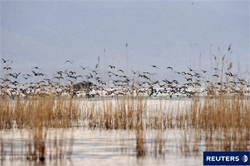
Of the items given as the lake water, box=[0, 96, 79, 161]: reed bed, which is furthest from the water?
box=[0, 96, 79, 161]: reed bed

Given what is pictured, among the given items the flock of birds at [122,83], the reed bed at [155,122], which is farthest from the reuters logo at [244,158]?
the flock of birds at [122,83]

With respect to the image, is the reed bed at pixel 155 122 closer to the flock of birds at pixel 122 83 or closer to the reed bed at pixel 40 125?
the reed bed at pixel 40 125

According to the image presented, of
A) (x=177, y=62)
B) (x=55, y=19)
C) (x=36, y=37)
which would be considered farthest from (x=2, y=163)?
(x=55, y=19)

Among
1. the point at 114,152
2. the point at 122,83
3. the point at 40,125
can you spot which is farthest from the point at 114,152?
the point at 122,83

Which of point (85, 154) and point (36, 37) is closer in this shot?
point (85, 154)

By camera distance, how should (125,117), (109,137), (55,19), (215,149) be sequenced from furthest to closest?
(55,19)
(125,117)
(109,137)
(215,149)

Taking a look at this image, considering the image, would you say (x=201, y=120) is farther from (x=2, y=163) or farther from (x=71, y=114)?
(x=2, y=163)

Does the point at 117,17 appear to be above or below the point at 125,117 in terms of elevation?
above

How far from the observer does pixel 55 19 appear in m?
110

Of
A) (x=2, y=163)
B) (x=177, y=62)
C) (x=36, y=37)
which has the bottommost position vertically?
(x=2, y=163)

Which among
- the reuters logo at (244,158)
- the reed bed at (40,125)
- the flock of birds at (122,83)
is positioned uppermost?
the flock of birds at (122,83)

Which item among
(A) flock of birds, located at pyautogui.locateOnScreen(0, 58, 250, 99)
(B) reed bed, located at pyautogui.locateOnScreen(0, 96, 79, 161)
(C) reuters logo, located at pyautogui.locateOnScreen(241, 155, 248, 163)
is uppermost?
(A) flock of birds, located at pyautogui.locateOnScreen(0, 58, 250, 99)

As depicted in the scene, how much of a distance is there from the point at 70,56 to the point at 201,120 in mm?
79841

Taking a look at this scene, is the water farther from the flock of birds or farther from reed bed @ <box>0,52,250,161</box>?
the flock of birds
